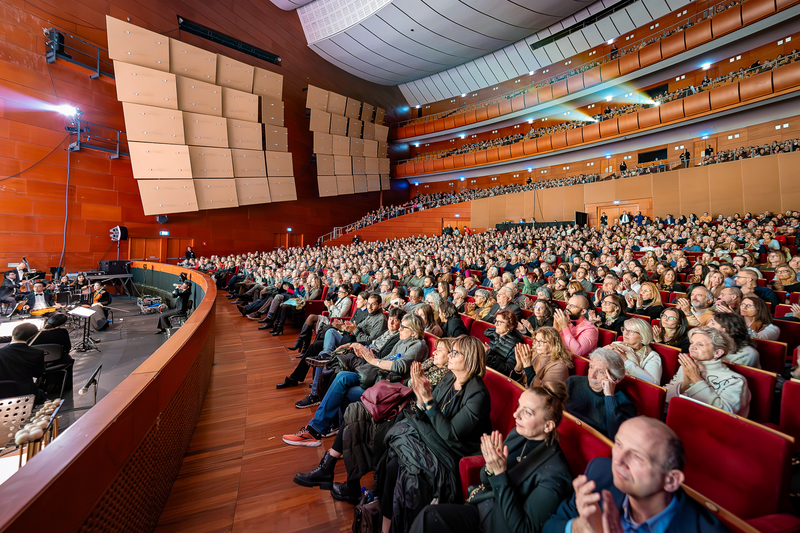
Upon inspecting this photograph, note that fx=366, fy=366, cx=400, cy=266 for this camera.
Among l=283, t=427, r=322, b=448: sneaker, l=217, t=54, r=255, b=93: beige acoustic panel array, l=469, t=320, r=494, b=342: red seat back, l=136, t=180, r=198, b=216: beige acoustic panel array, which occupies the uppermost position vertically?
l=217, t=54, r=255, b=93: beige acoustic panel array

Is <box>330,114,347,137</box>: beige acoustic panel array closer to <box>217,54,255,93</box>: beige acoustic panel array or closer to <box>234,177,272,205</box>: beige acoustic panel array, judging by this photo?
<box>217,54,255,93</box>: beige acoustic panel array

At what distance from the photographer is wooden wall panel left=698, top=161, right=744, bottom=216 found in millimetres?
10242

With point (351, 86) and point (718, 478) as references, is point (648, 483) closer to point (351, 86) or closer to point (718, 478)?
point (718, 478)

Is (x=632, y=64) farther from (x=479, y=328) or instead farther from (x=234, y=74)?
(x=479, y=328)

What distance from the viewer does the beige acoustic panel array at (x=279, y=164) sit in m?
13.7


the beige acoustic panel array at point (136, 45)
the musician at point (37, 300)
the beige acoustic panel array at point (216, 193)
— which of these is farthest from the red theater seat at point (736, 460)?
the beige acoustic panel array at point (136, 45)

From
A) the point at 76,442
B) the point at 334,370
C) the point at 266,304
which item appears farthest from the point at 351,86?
the point at 76,442

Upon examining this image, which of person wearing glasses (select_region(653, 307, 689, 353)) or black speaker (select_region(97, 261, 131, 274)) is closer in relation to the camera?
person wearing glasses (select_region(653, 307, 689, 353))

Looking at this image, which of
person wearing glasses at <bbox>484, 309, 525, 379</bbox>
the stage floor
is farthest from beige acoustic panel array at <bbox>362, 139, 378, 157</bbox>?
person wearing glasses at <bbox>484, 309, 525, 379</bbox>

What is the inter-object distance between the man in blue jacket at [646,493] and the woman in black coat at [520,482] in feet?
0.56

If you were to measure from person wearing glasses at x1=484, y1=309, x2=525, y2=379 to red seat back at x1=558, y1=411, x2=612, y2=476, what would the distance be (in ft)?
2.73

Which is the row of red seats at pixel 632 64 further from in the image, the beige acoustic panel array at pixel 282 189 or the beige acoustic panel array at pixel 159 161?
the beige acoustic panel array at pixel 159 161

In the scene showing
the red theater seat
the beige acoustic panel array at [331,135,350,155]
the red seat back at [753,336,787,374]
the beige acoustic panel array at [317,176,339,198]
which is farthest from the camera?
the beige acoustic panel array at [331,135,350,155]

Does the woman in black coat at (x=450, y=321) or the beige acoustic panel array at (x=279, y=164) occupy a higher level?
the beige acoustic panel array at (x=279, y=164)
